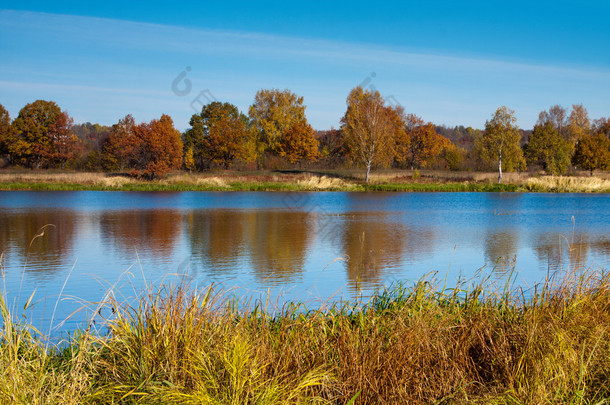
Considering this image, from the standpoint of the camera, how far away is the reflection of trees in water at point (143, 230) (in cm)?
1245

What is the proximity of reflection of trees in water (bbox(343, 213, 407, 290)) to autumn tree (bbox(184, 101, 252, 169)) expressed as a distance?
4063 centimetres

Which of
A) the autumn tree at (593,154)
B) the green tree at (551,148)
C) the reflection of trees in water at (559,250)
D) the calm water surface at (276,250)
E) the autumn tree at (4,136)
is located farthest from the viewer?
the autumn tree at (4,136)

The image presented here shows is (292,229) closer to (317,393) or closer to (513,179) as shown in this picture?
(317,393)

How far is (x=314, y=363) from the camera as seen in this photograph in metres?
4.01

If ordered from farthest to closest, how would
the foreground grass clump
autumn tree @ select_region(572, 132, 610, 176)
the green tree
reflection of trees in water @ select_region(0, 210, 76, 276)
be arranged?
1. autumn tree @ select_region(572, 132, 610, 176)
2. the green tree
3. reflection of trees in water @ select_region(0, 210, 76, 276)
4. the foreground grass clump

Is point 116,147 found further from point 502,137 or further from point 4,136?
point 502,137

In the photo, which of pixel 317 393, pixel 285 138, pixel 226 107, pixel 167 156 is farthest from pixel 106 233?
pixel 226 107

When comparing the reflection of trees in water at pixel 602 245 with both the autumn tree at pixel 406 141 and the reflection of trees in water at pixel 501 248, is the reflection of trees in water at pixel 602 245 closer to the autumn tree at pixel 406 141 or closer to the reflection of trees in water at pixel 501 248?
the reflection of trees in water at pixel 501 248

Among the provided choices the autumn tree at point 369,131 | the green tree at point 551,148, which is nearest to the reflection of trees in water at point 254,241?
the autumn tree at point 369,131

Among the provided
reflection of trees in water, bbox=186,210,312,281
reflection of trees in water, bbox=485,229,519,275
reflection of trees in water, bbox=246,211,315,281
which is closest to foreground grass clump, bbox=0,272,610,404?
reflection of trees in water, bbox=186,210,312,281

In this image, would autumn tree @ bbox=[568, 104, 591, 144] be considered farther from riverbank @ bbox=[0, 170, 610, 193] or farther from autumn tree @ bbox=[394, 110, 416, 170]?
riverbank @ bbox=[0, 170, 610, 193]

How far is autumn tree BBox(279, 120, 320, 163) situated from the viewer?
61.7 m

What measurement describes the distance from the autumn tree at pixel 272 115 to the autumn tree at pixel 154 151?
19350mm

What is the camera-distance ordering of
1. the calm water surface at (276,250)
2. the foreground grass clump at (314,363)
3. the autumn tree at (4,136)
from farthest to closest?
the autumn tree at (4,136), the calm water surface at (276,250), the foreground grass clump at (314,363)
